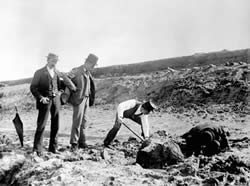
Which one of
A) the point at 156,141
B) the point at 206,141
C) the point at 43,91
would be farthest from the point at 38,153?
the point at 206,141

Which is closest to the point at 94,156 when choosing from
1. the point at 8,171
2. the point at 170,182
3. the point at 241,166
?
the point at 8,171

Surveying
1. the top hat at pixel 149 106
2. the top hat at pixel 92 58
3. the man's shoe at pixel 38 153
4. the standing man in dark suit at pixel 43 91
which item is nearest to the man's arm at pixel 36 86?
the standing man in dark suit at pixel 43 91

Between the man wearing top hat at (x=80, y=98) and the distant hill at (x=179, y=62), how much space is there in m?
8.89

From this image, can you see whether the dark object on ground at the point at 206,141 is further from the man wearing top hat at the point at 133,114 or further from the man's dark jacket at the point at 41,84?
the man's dark jacket at the point at 41,84

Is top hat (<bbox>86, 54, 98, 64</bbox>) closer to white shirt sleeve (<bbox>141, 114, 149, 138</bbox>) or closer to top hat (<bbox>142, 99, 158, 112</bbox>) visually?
top hat (<bbox>142, 99, 158, 112</bbox>)

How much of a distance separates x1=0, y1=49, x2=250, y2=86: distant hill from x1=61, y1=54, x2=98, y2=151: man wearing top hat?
29.2 feet

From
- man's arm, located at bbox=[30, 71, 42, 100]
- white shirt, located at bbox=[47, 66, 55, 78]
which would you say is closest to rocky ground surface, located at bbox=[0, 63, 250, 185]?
man's arm, located at bbox=[30, 71, 42, 100]

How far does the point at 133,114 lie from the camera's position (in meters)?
6.31

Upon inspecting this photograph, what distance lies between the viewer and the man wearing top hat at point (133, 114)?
5863 mm

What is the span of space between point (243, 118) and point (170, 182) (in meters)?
5.13

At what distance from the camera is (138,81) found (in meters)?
14.0

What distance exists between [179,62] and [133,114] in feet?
32.5

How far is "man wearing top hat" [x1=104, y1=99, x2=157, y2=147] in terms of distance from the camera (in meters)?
5.86

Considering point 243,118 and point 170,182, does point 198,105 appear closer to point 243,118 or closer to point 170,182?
point 243,118
